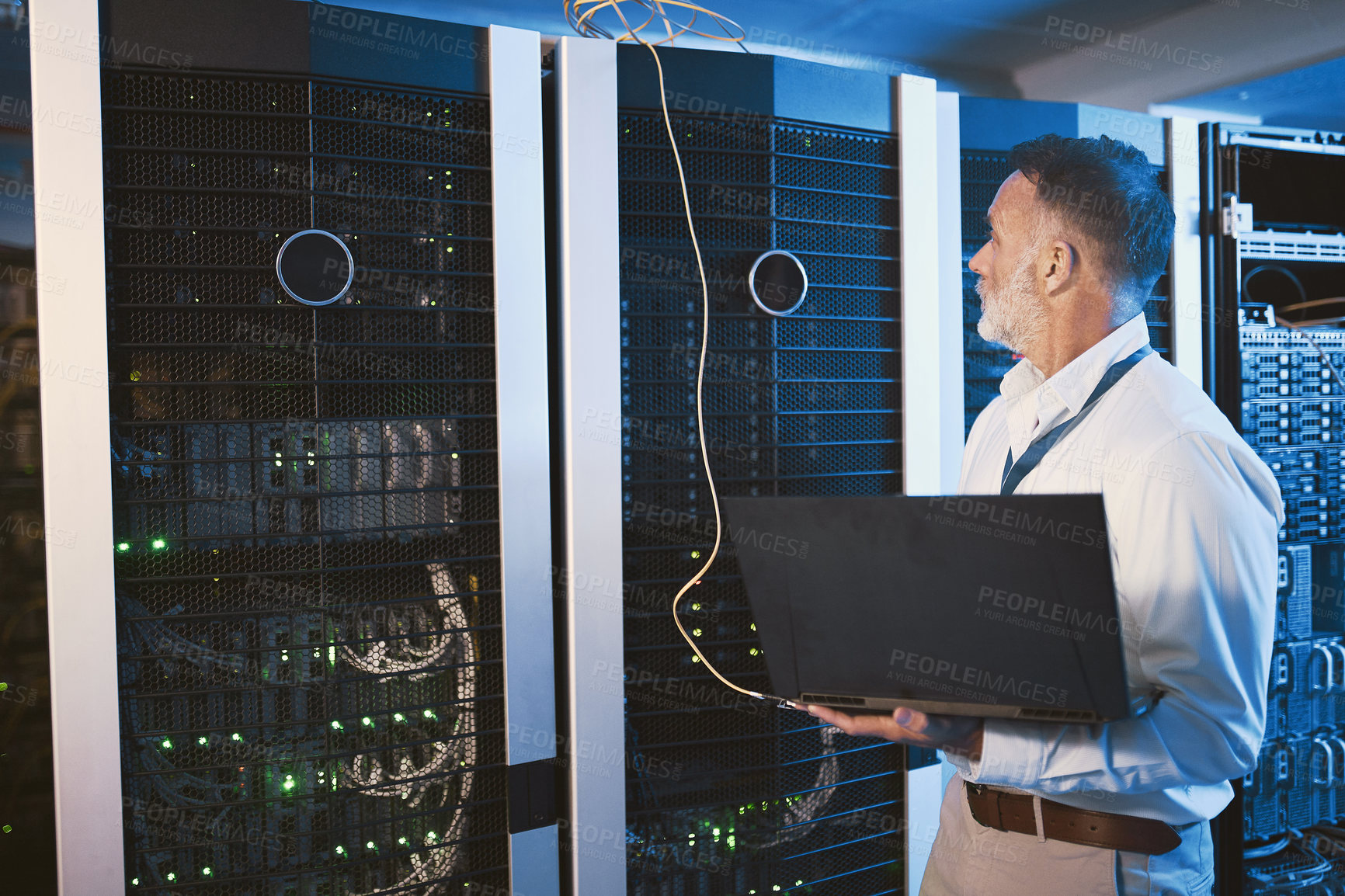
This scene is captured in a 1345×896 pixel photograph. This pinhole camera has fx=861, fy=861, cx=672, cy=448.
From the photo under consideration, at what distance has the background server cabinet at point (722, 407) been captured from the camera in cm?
127

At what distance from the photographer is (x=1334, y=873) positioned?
188 cm

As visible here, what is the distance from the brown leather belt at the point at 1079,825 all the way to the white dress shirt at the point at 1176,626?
0.01 metres

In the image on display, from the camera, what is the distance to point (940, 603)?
32.4 inches

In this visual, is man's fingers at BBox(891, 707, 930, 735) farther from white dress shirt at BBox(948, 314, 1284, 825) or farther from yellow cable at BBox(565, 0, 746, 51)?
yellow cable at BBox(565, 0, 746, 51)

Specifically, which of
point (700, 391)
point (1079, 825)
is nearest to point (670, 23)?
point (700, 391)

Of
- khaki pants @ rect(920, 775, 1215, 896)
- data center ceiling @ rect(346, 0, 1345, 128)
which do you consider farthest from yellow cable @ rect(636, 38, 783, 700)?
data center ceiling @ rect(346, 0, 1345, 128)

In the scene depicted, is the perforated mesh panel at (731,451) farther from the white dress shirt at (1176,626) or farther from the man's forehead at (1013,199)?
the white dress shirt at (1176,626)

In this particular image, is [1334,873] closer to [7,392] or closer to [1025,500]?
[1025,500]

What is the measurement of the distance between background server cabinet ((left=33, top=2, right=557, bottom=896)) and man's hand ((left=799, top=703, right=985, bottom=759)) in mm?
488

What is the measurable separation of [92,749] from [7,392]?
17.7 inches

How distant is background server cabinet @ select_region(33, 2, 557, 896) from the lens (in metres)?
1.09

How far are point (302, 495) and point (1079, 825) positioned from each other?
3.47ft

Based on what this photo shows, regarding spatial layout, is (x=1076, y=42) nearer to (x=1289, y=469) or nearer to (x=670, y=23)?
(x=670, y=23)

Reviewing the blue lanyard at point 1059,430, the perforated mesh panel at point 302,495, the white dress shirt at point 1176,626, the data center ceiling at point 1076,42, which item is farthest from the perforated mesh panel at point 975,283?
the perforated mesh panel at point 302,495
